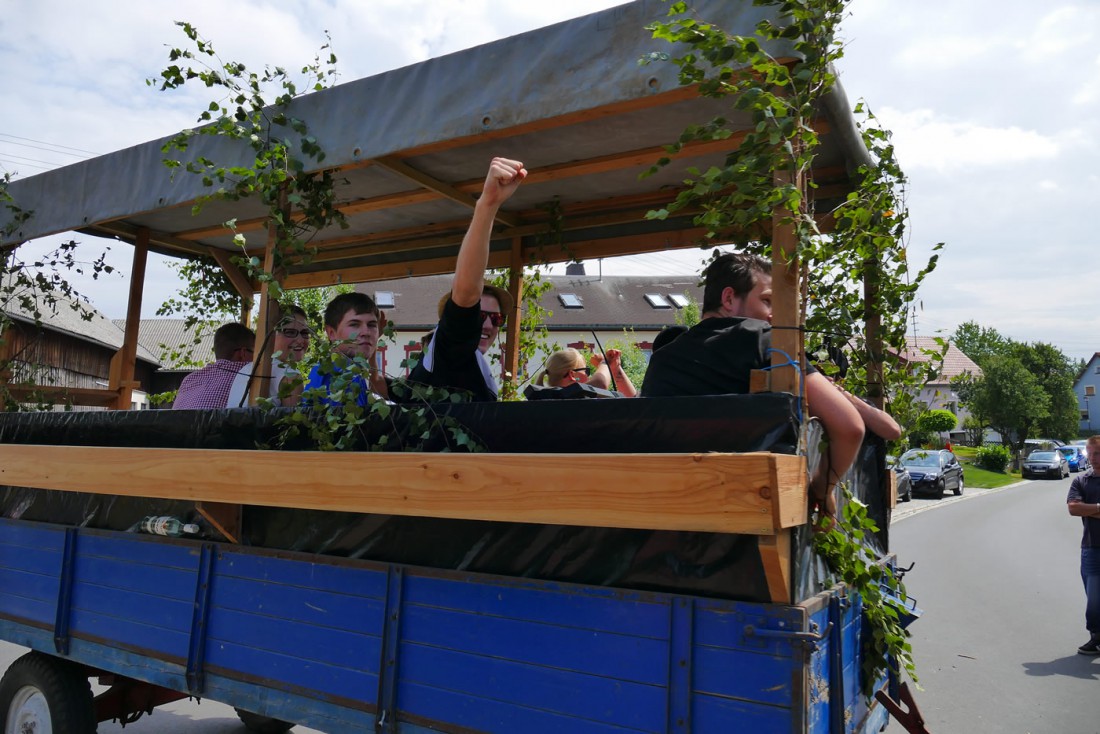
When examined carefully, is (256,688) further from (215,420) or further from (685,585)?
(685,585)

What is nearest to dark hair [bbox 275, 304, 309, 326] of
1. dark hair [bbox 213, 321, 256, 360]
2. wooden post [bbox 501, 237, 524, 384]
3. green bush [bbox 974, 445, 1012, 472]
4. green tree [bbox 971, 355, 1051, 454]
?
dark hair [bbox 213, 321, 256, 360]

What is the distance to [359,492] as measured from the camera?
2.43 meters

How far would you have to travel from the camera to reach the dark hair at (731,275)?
2.77m

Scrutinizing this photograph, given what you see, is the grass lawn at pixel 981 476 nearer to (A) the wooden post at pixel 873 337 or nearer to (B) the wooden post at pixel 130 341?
(A) the wooden post at pixel 873 337

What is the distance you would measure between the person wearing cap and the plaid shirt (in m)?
1.54

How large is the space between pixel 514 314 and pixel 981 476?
3749 centimetres

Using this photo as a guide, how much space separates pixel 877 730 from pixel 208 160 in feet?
11.2

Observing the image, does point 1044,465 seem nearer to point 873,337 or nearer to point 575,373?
point 575,373

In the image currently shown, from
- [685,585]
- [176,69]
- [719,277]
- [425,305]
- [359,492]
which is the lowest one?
[685,585]

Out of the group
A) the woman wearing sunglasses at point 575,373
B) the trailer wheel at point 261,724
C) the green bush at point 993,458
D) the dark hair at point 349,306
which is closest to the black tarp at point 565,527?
the dark hair at point 349,306

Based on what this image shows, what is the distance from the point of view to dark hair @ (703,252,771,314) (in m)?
2.77

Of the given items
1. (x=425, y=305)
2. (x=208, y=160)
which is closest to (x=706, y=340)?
(x=208, y=160)

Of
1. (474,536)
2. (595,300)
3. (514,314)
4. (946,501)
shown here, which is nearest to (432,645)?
(474,536)

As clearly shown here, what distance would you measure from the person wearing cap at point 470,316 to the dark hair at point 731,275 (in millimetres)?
767
